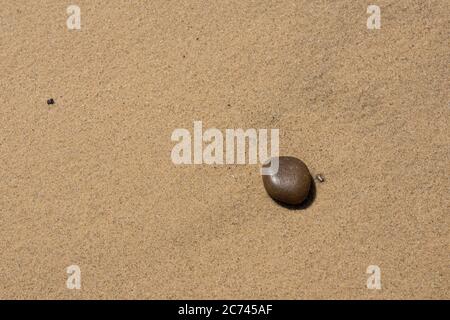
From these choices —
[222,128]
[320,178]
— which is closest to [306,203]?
[320,178]

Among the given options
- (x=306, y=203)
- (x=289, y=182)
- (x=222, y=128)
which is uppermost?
(x=222, y=128)

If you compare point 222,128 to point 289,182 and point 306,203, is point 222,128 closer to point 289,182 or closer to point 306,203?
point 289,182

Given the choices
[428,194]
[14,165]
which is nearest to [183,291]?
[14,165]

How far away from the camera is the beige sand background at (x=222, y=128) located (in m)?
2.89

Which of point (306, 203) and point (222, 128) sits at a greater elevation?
point (222, 128)

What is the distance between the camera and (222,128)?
3.01 metres

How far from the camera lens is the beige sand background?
114 inches

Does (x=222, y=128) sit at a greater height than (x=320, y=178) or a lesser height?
greater

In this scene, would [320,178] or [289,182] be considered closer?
[289,182]

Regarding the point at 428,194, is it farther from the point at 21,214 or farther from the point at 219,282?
the point at 21,214

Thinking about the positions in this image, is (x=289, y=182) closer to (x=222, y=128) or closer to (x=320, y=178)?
(x=320, y=178)

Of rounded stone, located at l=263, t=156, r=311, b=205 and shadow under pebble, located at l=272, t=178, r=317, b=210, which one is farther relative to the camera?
shadow under pebble, located at l=272, t=178, r=317, b=210

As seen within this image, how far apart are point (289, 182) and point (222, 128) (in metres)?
0.49

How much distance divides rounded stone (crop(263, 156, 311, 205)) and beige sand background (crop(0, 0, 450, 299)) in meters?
0.10
